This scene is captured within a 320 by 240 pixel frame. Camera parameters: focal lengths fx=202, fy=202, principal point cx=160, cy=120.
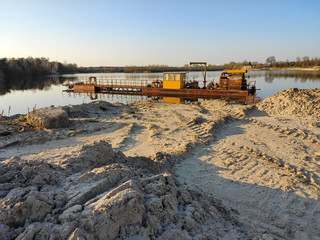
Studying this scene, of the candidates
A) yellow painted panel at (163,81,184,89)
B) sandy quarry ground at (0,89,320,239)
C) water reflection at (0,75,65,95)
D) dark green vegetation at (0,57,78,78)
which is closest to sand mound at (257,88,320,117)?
sandy quarry ground at (0,89,320,239)

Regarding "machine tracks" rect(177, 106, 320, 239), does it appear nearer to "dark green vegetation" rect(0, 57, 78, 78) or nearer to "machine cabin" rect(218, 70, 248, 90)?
"machine cabin" rect(218, 70, 248, 90)

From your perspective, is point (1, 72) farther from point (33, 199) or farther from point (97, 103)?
point (33, 199)

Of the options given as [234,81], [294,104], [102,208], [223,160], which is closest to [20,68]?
[234,81]

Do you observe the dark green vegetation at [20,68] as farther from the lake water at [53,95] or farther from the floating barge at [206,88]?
the floating barge at [206,88]

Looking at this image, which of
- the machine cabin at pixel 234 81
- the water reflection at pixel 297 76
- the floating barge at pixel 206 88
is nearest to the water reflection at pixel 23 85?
the floating barge at pixel 206 88

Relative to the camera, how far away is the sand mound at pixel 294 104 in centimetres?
1222

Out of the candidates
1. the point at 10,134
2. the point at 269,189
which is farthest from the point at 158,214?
the point at 10,134

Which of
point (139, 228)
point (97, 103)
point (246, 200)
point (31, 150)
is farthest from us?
point (97, 103)

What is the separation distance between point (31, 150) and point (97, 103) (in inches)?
361

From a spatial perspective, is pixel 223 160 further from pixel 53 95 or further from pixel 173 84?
pixel 53 95

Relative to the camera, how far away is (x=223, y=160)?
6.65m

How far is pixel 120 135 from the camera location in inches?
372

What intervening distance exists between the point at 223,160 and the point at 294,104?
931cm

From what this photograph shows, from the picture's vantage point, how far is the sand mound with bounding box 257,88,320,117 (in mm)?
12219
